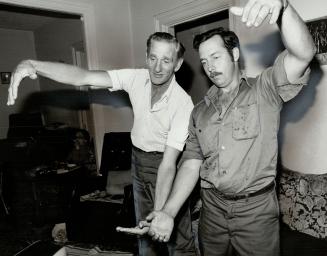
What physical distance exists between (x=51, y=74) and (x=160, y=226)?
39.6 inches

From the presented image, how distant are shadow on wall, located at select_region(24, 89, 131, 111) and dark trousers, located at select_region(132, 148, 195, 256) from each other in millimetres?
2195

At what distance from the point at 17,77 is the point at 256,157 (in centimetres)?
125

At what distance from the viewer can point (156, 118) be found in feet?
7.05

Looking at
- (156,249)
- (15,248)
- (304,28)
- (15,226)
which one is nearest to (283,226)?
(156,249)

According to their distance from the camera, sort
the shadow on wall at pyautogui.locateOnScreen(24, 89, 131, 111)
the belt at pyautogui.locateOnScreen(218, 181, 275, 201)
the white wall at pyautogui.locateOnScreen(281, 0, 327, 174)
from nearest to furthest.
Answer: the belt at pyautogui.locateOnScreen(218, 181, 275, 201) < the white wall at pyautogui.locateOnScreen(281, 0, 327, 174) < the shadow on wall at pyautogui.locateOnScreen(24, 89, 131, 111)

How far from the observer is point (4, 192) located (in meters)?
4.52

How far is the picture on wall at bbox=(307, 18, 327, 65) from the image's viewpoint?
233cm

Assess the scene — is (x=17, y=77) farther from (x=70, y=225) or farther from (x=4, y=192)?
(x=4, y=192)

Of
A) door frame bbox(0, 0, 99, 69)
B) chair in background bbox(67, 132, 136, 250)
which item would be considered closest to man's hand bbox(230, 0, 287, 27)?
chair in background bbox(67, 132, 136, 250)

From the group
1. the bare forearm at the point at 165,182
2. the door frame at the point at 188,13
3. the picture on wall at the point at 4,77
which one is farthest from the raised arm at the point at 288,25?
the picture on wall at the point at 4,77

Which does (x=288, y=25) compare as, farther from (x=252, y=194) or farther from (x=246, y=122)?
(x=252, y=194)

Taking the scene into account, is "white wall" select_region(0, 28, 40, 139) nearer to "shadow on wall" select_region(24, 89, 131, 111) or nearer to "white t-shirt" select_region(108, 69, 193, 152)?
"shadow on wall" select_region(24, 89, 131, 111)

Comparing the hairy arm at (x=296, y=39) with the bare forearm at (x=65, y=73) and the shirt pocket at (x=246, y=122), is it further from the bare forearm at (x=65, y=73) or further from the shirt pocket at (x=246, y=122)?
the bare forearm at (x=65, y=73)

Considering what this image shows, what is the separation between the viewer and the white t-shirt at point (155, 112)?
197 centimetres
